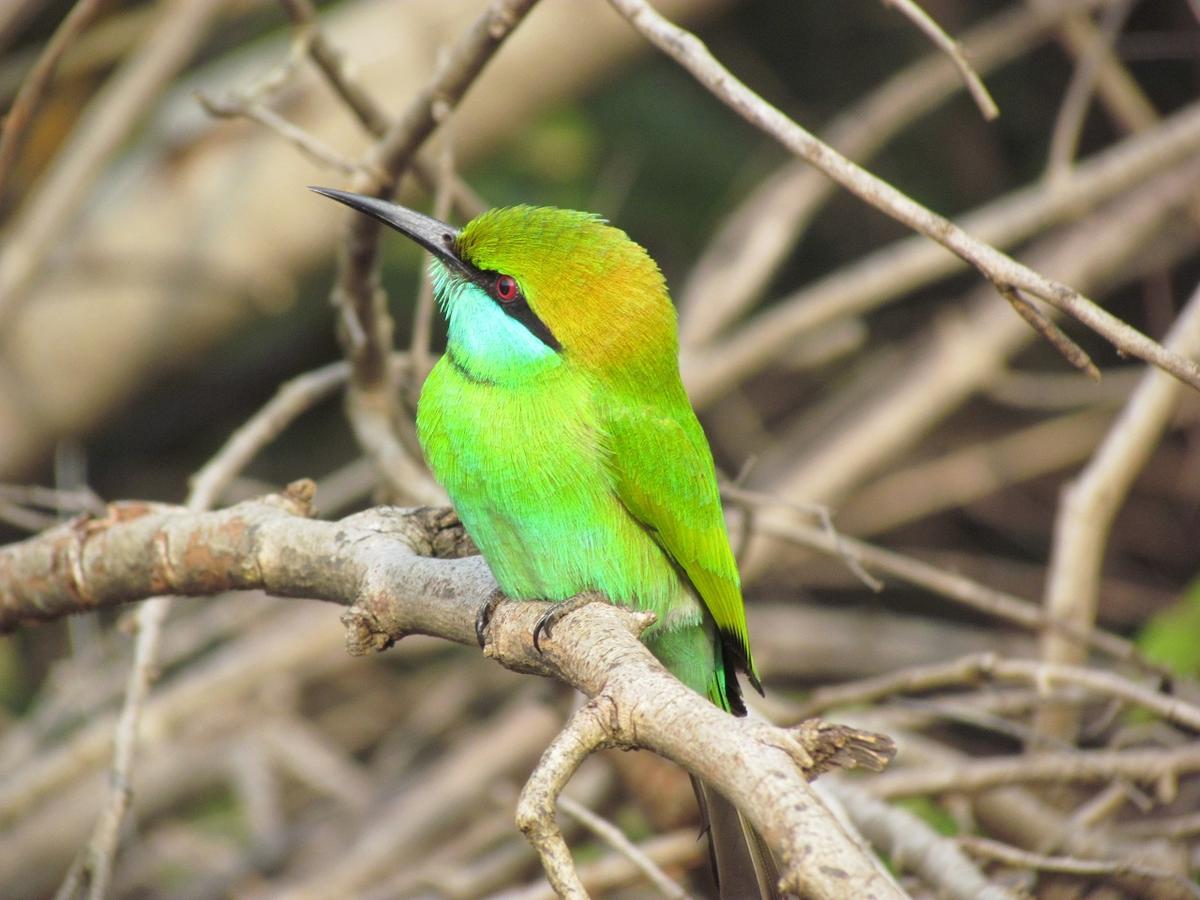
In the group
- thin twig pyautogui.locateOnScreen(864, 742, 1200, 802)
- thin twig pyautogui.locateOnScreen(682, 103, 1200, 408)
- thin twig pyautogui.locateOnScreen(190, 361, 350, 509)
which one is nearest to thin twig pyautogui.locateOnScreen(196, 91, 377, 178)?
thin twig pyautogui.locateOnScreen(190, 361, 350, 509)

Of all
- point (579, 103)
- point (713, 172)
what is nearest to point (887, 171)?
point (713, 172)

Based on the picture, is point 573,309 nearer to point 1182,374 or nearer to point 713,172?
point 1182,374

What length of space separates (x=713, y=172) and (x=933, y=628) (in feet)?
5.60

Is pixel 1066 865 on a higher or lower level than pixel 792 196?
lower

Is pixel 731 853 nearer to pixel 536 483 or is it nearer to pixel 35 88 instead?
pixel 536 483

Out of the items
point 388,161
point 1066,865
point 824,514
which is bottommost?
point 1066,865

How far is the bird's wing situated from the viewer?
201 centimetres

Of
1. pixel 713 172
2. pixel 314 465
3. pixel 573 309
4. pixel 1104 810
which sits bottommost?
pixel 1104 810

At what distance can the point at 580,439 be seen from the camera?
6.46 ft

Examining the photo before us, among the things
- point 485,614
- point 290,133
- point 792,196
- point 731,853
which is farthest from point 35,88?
point 792,196

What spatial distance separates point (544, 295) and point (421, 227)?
0.77 ft

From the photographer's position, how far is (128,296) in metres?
3.88

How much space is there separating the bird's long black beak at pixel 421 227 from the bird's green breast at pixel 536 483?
173 mm

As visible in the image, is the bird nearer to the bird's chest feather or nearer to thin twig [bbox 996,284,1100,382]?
the bird's chest feather
